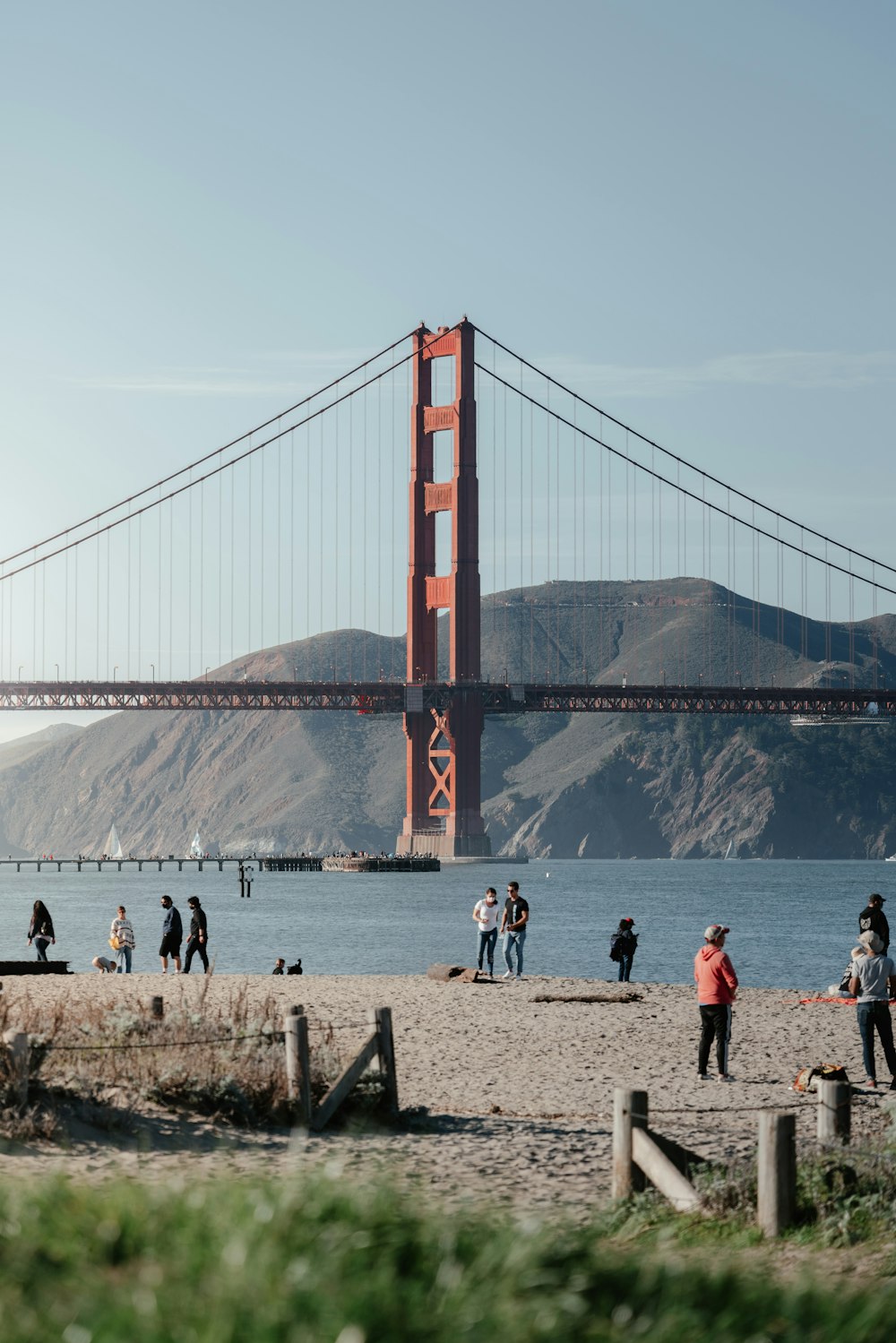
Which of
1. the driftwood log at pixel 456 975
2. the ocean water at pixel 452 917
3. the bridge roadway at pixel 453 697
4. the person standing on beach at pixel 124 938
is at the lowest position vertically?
the ocean water at pixel 452 917

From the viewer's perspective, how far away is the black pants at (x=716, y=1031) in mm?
16047

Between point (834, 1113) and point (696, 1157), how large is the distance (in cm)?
86

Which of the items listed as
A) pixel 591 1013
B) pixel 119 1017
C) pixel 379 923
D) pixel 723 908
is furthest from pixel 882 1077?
pixel 723 908

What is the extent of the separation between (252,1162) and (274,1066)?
2144 mm

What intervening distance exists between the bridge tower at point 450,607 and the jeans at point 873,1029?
9020 centimetres

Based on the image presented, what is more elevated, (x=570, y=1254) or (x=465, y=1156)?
(x=570, y=1254)

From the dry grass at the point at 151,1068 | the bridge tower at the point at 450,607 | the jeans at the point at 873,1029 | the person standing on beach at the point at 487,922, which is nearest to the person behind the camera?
the dry grass at the point at 151,1068

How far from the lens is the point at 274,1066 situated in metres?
12.8

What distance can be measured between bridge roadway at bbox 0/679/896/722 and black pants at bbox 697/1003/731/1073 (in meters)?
83.1

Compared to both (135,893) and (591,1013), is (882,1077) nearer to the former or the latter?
(591,1013)

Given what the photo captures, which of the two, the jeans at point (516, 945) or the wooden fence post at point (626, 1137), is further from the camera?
the jeans at point (516, 945)

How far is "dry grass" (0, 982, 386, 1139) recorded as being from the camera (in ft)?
39.1

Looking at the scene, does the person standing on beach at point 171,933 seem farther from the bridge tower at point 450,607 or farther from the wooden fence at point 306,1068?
the bridge tower at point 450,607

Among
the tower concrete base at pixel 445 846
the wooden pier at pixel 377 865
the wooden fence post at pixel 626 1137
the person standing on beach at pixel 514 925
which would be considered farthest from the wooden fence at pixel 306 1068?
the wooden pier at pixel 377 865
